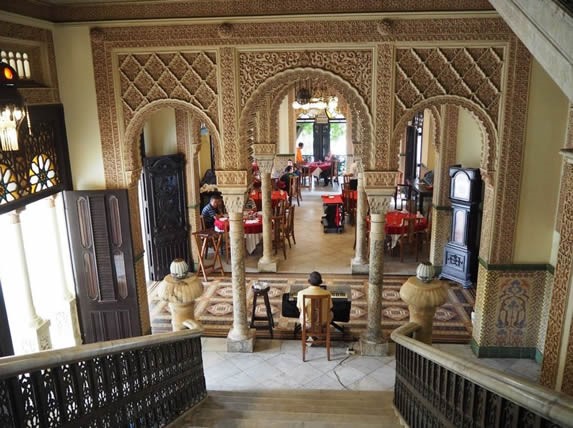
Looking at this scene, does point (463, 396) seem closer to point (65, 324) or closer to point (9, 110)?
point (9, 110)

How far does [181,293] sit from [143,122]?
183 centimetres

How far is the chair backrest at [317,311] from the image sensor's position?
5.11m

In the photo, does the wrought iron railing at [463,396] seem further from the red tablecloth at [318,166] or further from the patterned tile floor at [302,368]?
the red tablecloth at [318,166]

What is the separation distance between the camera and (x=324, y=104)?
39.8ft

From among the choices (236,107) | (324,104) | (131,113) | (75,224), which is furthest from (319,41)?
(324,104)

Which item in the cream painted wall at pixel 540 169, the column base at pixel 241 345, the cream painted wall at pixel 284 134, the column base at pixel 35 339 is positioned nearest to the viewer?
the cream painted wall at pixel 540 169

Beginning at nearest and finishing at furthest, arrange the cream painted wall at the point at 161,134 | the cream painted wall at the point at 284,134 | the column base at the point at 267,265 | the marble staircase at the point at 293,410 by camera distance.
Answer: the marble staircase at the point at 293,410 < the cream painted wall at the point at 161,134 < the column base at the point at 267,265 < the cream painted wall at the point at 284,134

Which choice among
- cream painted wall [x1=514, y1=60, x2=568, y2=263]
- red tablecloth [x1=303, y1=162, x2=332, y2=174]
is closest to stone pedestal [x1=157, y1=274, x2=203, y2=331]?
cream painted wall [x1=514, y1=60, x2=568, y2=263]

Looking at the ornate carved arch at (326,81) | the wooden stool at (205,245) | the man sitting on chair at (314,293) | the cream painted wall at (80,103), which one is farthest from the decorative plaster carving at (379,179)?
the wooden stool at (205,245)

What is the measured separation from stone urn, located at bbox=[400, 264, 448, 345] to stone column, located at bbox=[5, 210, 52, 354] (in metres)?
3.37

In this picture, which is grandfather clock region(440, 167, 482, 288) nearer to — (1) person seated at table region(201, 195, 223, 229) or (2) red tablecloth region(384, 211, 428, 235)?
(2) red tablecloth region(384, 211, 428, 235)

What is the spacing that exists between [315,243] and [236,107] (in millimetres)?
4807

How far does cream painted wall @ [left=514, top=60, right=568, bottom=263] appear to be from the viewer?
4.69 meters

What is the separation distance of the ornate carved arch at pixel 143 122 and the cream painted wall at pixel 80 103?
293 mm
